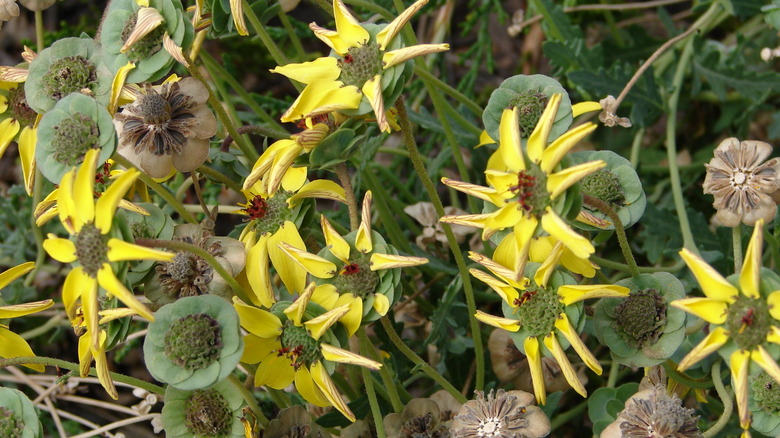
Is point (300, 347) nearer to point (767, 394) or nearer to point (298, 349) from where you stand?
point (298, 349)

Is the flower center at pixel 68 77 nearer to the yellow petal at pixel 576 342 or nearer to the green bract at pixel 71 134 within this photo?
the green bract at pixel 71 134

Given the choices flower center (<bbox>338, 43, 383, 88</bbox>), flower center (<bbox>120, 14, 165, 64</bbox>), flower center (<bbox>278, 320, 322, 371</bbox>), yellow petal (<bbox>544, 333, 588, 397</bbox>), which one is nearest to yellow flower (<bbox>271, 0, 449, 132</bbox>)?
flower center (<bbox>338, 43, 383, 88</bbox>)

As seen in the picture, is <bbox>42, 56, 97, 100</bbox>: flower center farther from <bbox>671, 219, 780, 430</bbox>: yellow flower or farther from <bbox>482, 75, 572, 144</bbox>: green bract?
<bbox>671, 219, 780, 430</bbox>: yellow flower

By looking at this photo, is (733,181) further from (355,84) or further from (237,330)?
(237,330)

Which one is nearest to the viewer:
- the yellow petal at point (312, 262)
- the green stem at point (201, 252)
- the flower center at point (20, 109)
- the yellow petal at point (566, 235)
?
the yellow petal at point (566, 235)

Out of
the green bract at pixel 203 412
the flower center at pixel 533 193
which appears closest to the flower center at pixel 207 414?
the green bract at pixel 203 412

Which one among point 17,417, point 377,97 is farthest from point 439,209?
point 17,417
